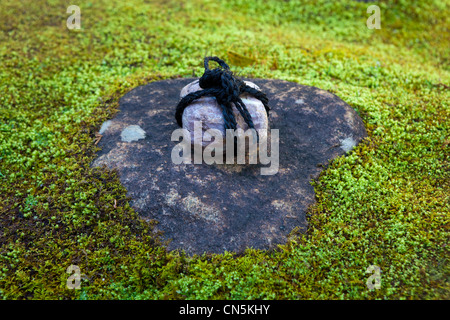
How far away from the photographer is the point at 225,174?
4.31m

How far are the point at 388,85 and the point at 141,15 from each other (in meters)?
5.68

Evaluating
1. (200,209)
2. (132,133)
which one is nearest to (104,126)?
(132,133)

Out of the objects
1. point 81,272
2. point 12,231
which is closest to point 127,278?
point 81,272

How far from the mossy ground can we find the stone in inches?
40.5

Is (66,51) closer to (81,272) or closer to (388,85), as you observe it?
(81,272)

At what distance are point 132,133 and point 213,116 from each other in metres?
1.33

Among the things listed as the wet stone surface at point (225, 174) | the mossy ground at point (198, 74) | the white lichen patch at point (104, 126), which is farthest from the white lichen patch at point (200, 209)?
the white lichen patch at point (104, 126)

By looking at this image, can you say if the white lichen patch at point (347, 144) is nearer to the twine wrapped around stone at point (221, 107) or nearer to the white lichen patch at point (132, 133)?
the twine wrapped around stone at point (221, 107)

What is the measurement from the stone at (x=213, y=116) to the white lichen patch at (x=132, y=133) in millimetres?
781

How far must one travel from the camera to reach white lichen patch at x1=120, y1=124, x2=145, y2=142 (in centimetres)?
476

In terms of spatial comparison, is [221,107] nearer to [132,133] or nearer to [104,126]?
[132,133]

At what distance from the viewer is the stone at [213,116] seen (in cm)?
412

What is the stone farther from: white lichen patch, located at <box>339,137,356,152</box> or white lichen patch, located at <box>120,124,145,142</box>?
white lichen patch, located at <box>339,137,356,152</box>

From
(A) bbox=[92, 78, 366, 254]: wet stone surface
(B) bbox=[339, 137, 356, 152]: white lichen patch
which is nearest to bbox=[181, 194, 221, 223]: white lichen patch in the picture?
(A) bbox=[92, 78, 366, 254]: wet stone surface
